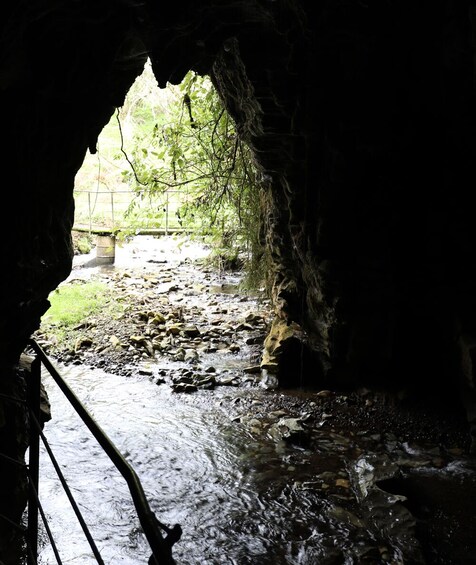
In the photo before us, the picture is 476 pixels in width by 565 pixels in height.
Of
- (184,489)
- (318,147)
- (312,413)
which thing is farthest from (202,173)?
(184,489)

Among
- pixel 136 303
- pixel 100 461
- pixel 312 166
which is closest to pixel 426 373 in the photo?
pixel 312 166

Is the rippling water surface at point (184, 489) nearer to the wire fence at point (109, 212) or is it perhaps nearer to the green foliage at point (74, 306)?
the green foliage at point (74, 306)

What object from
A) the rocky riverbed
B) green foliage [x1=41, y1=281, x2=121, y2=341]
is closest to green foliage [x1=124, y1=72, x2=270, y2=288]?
the rocky riverbed

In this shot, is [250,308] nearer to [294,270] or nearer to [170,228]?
[294,270]

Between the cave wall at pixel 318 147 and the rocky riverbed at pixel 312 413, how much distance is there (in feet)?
1.92

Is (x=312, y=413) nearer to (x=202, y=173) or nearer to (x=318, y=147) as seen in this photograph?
(x=318, y=147)

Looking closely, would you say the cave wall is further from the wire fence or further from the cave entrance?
the wire fence

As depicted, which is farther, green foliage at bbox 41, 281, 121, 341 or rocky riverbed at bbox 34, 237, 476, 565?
green foliage at bbox 41, 281, 121, 341

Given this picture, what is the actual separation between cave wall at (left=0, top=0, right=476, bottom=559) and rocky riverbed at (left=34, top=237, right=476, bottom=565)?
1.92 ft

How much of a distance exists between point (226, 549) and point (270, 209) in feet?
15.6

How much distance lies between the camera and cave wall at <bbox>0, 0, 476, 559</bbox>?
3.74 metres

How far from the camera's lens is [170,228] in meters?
20.5

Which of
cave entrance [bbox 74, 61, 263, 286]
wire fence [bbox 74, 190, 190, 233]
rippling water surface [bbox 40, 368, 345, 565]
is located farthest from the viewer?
wire fence [bbox 74, 190, 190, 233]

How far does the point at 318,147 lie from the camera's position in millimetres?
6223
